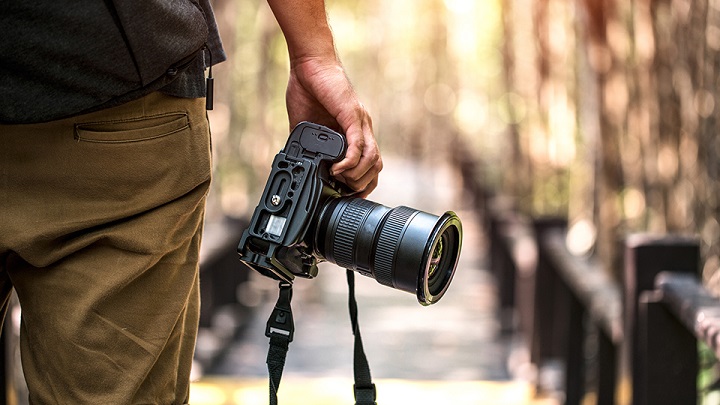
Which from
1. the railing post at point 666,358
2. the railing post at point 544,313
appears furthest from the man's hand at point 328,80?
the railing post at point 544,313

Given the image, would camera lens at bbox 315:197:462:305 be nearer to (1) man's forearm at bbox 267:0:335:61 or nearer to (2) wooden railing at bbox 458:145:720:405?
(1) man's forearm at bbox 267:0:335:61

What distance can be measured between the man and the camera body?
0.43 ft

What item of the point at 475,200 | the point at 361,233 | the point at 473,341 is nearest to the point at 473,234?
the point at 475,200

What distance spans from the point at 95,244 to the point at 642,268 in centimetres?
196

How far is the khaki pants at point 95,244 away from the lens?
1.60m

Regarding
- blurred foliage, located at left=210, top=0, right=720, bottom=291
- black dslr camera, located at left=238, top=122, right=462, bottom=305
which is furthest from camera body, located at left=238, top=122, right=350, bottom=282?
blurred foliage, located at left=210, top=0, right=720, bottom=291

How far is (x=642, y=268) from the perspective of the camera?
315 centimetres

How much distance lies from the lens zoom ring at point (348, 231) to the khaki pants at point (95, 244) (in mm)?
310

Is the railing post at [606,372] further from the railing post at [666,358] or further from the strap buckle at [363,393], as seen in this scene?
the strap buckle at [363,393]

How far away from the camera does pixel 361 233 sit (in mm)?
1888

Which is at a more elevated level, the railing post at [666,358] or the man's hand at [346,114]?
the man's hand at [346,114]

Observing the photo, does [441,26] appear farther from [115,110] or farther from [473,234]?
[115,110]

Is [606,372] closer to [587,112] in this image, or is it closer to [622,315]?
[622,315]

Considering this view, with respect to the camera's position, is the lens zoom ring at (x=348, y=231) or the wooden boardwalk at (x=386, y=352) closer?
the lens zoom ring at (x=348, y=231)
